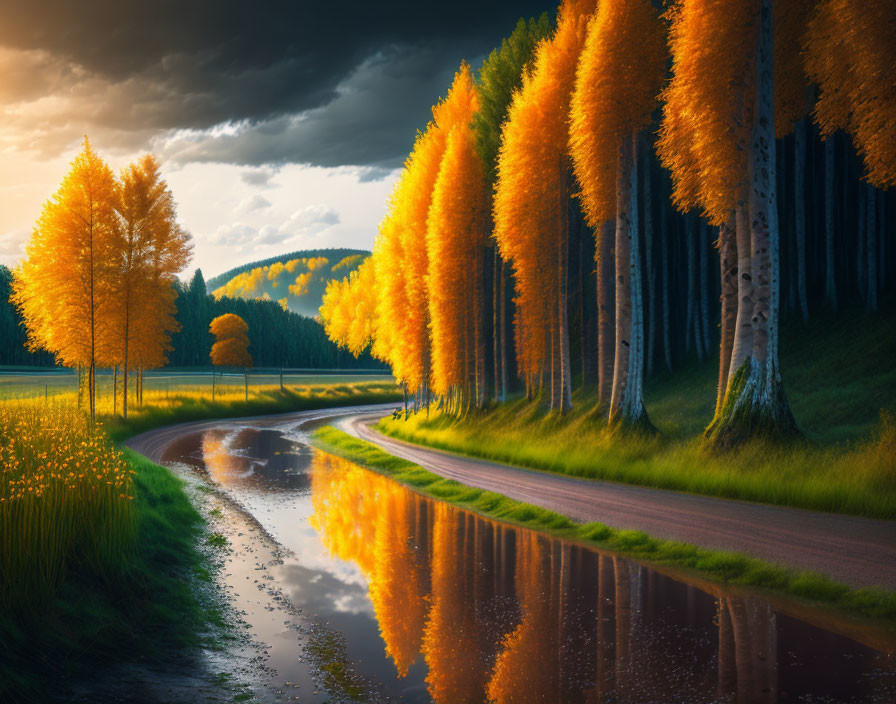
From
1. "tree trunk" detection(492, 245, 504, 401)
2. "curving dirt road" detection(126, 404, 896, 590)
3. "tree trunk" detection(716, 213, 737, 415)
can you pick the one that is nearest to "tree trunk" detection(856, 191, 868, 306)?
"tree trunk" detection(716, 213, 737, 415)

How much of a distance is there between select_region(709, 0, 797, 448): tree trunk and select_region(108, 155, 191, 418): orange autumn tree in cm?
2793

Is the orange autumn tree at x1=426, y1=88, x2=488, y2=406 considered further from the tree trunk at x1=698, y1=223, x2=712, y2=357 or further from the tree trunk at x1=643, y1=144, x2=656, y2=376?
the tree trunk at x1=698, y1=223, x2=712, y2=357

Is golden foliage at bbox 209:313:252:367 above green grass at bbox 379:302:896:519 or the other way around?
above

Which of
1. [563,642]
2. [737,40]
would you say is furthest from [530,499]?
[737,40]

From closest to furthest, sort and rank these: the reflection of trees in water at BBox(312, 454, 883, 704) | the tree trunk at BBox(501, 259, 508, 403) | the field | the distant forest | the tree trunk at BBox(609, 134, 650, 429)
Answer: the reflection of trees in water at BBox(312, 454, 883, 704)
the tree trunk at BBox(609, 134, 650, 429)
the tree trunk at BBox(501, 259, 508, 403)
the field
the distant forest

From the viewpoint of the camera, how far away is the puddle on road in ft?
18.3

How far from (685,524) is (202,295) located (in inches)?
4771

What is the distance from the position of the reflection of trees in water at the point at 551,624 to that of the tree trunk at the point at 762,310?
6015 mm

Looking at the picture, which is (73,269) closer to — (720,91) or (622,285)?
(622,285)

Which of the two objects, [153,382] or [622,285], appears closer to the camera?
[622,285]

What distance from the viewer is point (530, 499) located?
14156 mm

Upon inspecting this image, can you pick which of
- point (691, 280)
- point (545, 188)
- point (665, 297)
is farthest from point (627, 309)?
point (691, 280)

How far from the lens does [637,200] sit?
25.7m

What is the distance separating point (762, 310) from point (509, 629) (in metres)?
10.8
